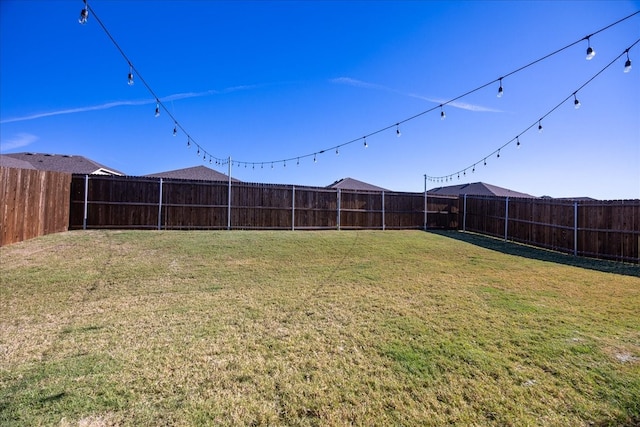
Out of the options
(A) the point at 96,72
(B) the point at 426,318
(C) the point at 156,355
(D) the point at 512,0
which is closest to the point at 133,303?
(C) the point at 156,355

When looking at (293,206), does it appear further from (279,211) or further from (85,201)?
(85,201)

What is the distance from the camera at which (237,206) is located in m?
10.9

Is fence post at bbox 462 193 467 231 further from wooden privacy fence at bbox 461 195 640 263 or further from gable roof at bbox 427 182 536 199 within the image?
gable roof at bbox 427 182 536 199

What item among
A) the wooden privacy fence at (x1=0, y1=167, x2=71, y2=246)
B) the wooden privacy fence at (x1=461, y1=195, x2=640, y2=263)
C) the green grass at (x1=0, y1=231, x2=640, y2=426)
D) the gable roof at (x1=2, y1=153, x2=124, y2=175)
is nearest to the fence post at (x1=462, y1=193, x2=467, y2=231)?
the wooden privacy fence at (x1=461, y1=195, x2=640, y2=263)

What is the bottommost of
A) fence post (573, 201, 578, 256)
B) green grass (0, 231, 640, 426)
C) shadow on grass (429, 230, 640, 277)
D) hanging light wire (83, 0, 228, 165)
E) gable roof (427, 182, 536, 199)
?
green grass (0, 231, 640, 426)

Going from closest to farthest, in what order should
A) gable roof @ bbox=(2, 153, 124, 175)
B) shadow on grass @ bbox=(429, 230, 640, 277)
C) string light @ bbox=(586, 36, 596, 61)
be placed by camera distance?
string light @ bbox=(586, 36, 596, 61) < shadow on grass @ bbox=(429, 230, 640, 277) < gable roof @ bbox=(2, 153, 124, 175)

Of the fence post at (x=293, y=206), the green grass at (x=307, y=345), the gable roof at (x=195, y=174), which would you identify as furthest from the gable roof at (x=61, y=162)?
the green grass at (x=307, y=345)

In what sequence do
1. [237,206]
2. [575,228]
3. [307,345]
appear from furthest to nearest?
[237,206], [575,228], [307,345]

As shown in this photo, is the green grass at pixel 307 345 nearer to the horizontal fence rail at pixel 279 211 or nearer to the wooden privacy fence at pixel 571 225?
the horizontal fence rail at pixel 279 211

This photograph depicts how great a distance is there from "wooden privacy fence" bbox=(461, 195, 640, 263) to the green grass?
286 centimetres

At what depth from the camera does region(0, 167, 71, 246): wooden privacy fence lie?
6.29m

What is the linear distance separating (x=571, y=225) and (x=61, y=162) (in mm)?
23441

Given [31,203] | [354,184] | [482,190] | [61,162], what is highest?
[61,162]

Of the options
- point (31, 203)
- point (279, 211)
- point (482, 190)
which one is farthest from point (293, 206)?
point (482, 190)
